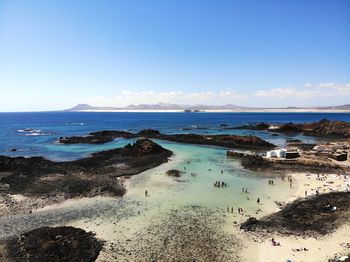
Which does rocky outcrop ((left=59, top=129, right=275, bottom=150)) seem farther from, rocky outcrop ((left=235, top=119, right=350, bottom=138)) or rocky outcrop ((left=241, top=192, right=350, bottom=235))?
rocky outcrop ((left=241, top=192, right=350, bottom=235))

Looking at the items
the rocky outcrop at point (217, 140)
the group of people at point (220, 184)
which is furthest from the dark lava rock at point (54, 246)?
the rocky outcrop at point (217, 140)

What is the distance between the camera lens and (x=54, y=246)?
1998 cm

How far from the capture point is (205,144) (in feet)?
222

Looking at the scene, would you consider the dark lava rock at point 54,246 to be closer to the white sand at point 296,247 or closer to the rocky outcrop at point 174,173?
the white sand at point 296,247

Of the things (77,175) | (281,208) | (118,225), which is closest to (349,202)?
(281,208)

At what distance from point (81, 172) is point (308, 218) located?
29.6 meters

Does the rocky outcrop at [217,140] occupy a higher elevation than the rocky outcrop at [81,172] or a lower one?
higher

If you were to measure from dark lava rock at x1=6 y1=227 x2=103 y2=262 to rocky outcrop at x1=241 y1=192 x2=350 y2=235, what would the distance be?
38.8 ft

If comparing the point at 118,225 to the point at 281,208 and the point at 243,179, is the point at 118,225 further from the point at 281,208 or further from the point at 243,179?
the point at 243,179

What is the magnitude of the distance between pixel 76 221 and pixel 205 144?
1800 inches

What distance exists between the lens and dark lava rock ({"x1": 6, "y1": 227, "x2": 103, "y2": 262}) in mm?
19078

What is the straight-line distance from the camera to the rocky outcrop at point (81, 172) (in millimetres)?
33284

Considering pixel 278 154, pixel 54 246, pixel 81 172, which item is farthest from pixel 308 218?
Result: pixel 81 172

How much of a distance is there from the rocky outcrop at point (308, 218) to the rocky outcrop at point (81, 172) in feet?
51.9
